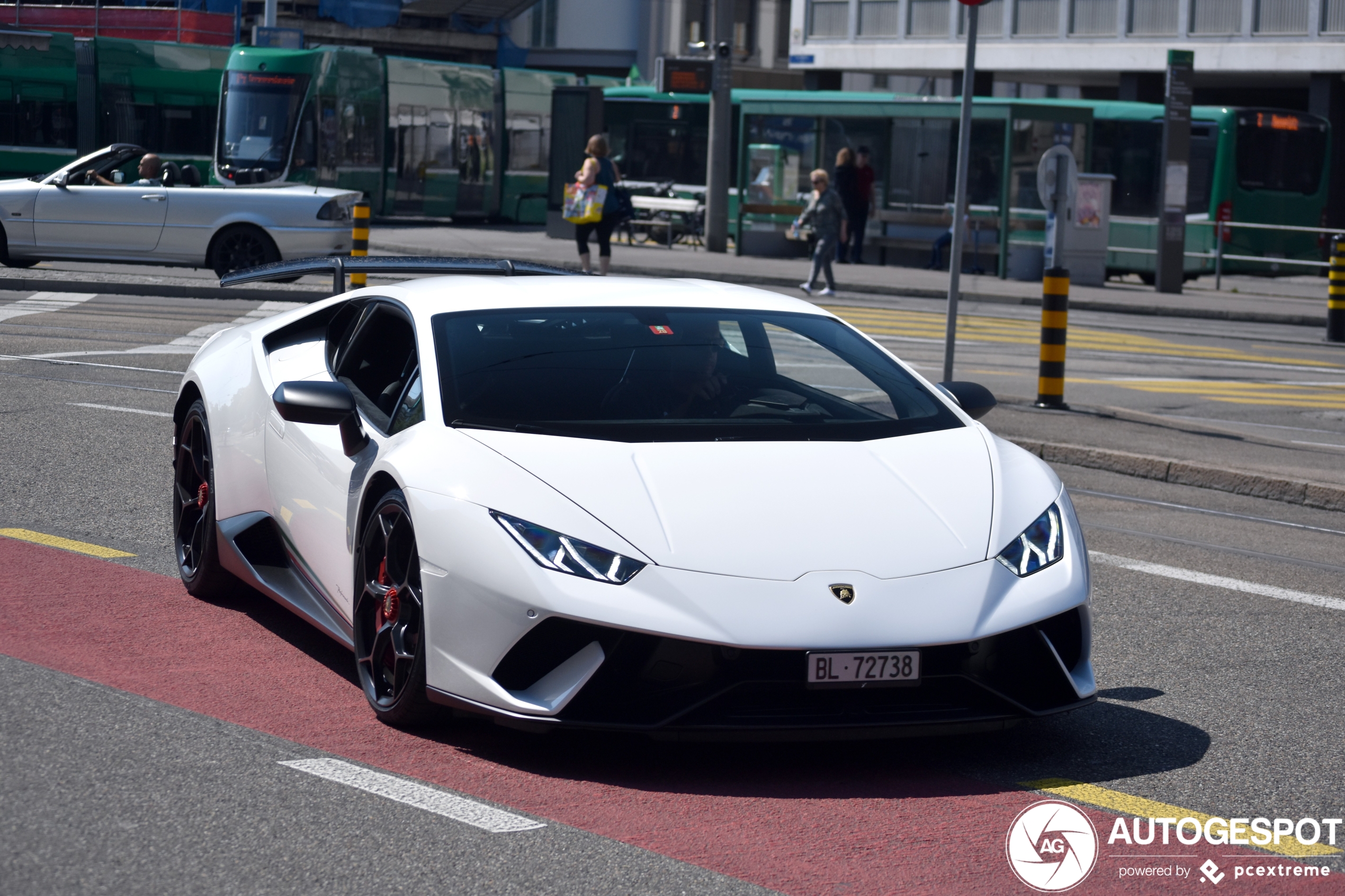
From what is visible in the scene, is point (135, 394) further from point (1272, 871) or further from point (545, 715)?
point (1272, 871)

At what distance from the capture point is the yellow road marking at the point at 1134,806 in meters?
4.01

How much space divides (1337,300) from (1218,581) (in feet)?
48.2

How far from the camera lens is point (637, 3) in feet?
203

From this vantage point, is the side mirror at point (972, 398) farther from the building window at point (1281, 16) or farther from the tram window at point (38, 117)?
the building window at point (1281, 16)

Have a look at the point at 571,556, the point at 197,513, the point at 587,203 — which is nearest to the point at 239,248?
the point at 587,203

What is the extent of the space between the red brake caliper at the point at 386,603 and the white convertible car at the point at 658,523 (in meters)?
0.02

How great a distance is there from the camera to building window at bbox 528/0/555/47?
62438 millimetres

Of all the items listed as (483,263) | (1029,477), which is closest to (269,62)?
(483,263)

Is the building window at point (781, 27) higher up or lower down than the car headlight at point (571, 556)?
higher up

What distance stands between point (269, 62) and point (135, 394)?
2156 cm

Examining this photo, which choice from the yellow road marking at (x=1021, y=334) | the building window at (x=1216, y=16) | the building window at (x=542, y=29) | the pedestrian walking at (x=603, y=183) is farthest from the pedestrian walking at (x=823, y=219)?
the building window at (x=542, y=29)

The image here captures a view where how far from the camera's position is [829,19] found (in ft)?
147

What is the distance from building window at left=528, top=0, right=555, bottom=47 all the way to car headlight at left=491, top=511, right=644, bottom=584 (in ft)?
197

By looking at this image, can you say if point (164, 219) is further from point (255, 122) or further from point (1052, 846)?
point (1052, 846)
